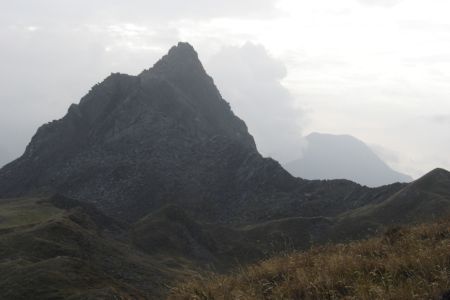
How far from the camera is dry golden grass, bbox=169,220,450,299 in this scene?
841cm

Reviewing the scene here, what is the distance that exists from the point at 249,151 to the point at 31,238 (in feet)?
393

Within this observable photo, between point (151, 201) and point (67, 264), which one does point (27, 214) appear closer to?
point (151, 201)

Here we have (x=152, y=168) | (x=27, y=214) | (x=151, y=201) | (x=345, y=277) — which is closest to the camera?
Answer: (x=345, y=277)

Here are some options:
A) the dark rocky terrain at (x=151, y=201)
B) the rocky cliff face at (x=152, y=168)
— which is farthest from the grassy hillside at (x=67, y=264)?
the rocky cliff face at (x=152, y=168)

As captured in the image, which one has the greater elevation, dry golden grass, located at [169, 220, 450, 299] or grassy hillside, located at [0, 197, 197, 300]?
dry golden grass, located at [169, 220, 450, 299]

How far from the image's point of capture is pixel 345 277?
31.9 ft

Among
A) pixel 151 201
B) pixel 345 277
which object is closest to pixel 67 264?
pixel 345 277

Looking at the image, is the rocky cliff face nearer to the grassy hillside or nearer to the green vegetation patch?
the green vegetation patch

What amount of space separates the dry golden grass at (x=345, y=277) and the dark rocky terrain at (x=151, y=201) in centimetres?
1237

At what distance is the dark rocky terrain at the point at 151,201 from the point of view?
4350cm

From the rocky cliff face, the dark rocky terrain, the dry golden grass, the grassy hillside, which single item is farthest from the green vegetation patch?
the dry golden grass

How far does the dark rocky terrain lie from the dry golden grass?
12.4m

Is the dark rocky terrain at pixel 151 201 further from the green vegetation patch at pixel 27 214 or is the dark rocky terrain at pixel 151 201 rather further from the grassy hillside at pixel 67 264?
the green vegetation patch at pixel 27 214

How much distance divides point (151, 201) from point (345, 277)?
13089 centimetres
